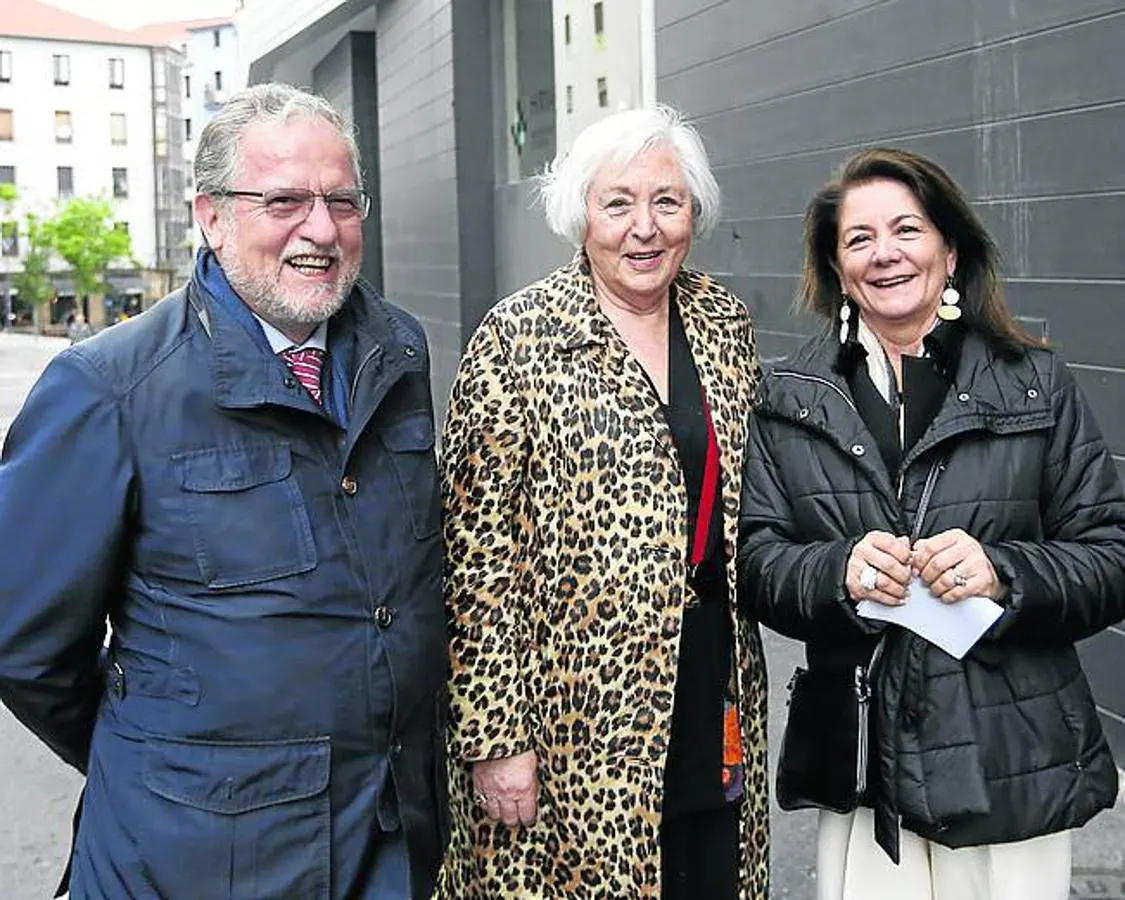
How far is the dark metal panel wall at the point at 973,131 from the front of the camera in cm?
539

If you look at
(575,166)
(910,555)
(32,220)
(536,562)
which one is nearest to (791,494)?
(910,555)

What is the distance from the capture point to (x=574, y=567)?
3.23 m

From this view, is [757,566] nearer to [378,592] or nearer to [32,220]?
[378,592]

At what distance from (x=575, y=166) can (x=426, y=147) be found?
14.4 metres

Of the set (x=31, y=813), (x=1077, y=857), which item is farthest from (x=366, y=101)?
(x=1077, y=857)

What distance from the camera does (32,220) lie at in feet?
253

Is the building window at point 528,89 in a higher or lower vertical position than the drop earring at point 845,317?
higher

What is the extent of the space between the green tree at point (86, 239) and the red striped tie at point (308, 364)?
7763 centimetres

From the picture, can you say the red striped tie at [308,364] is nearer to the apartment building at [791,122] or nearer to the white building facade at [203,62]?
the apartment building at [791,122]

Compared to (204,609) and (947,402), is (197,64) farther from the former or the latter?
(204,609)

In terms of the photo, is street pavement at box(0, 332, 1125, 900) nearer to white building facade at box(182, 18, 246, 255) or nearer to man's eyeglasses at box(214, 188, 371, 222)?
man's eyeglasses at box(214, 188, 371, 222)

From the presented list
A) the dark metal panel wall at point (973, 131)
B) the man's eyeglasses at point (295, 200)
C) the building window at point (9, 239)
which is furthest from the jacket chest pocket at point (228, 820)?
the building window at point (9, 239)

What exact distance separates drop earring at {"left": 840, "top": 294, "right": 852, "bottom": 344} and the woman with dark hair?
11 millimetres

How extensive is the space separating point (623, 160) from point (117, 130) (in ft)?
287
